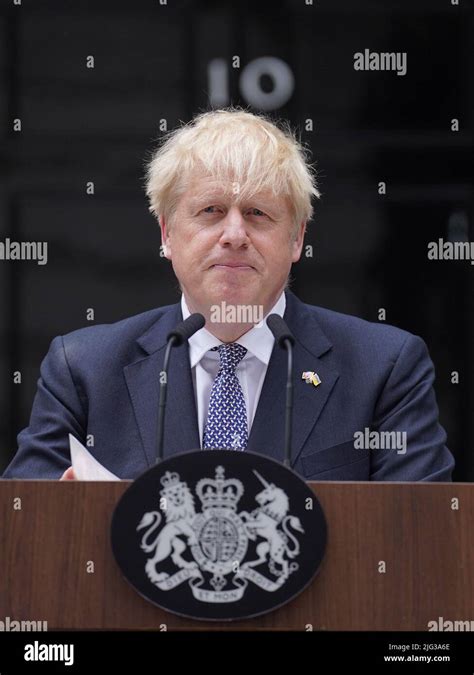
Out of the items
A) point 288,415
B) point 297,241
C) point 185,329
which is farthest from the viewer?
point 297,241

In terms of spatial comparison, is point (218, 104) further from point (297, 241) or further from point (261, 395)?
point (261, 395)

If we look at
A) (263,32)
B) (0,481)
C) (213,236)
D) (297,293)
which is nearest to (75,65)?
(263,32)

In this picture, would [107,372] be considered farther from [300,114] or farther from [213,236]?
[300,114]

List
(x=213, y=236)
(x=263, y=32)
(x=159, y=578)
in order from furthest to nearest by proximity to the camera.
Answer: (x=263, y=32), (x=213, y=236), (x=159, y=578)

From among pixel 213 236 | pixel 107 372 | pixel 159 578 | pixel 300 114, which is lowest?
pixel 159 578

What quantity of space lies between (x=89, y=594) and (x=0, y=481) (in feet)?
0.65

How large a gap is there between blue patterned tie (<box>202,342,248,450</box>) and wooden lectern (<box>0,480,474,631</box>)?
2.23 feet

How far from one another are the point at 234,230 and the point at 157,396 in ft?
1.18

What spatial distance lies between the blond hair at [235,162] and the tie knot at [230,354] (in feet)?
0.97

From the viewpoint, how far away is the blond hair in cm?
234

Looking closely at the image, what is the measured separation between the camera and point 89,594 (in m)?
1.57

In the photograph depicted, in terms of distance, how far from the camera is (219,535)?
1534 millimetres

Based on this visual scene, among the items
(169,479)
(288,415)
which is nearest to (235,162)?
(288,415)

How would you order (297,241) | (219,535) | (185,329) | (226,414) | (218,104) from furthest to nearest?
(218,104) < (297,241) < (226,414) < (185,329) < (219,535)
